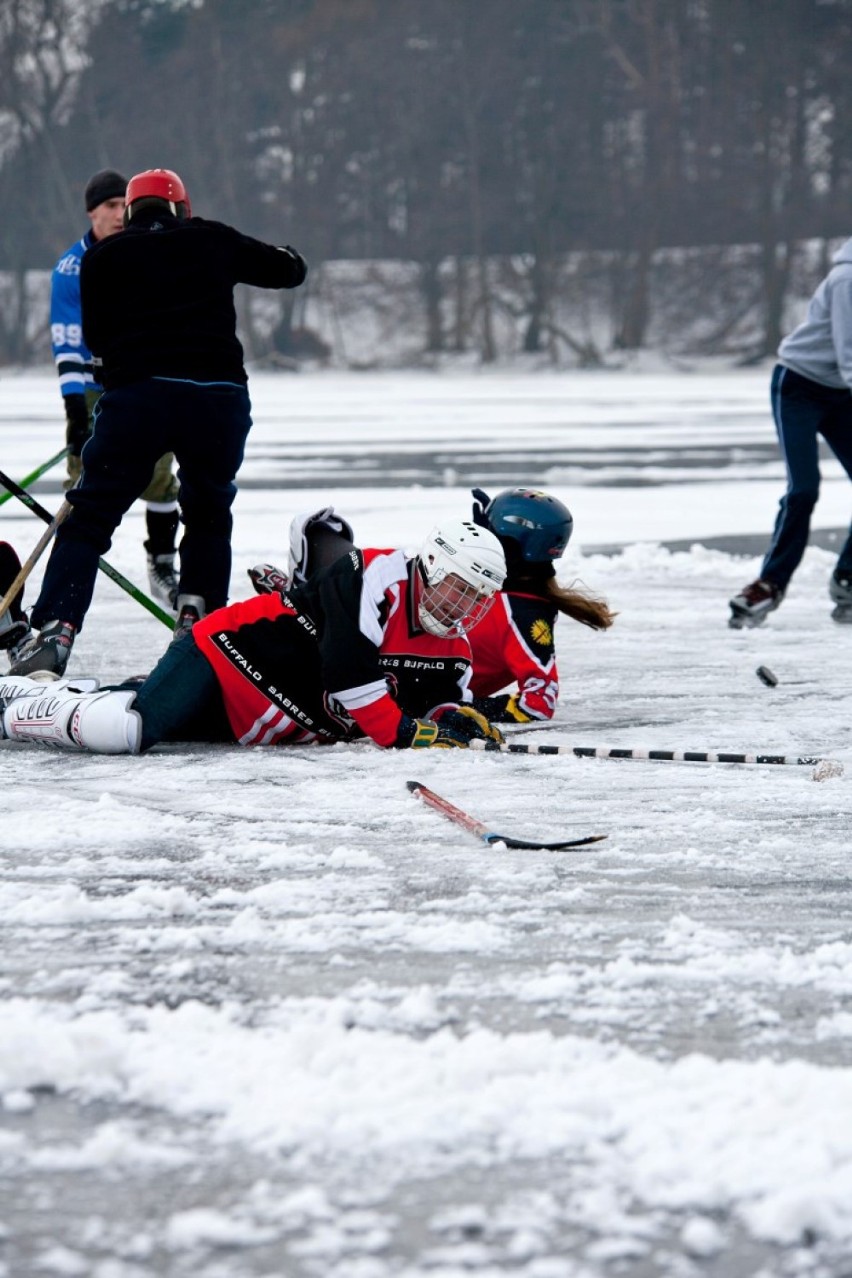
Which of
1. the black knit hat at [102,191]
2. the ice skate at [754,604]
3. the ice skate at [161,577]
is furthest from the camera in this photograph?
the ice skate at [161,577]

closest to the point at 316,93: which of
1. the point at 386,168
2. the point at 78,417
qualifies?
the point at 386,168

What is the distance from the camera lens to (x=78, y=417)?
7.27m

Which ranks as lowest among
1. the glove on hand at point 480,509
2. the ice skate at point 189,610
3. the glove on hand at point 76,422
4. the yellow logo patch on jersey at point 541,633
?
the ice skate at point 189,610

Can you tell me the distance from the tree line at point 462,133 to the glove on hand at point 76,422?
35828mm

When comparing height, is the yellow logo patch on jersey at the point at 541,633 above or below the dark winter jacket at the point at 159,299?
below

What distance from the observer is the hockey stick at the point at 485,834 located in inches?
151

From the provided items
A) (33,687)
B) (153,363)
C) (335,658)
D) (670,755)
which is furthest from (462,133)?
(335,658)

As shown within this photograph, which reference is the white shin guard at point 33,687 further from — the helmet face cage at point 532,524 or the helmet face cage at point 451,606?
the helmet face cage at point 532,524

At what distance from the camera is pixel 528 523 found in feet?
17.8

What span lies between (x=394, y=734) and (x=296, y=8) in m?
50.6

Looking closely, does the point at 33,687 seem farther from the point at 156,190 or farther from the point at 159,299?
the point at 156,190

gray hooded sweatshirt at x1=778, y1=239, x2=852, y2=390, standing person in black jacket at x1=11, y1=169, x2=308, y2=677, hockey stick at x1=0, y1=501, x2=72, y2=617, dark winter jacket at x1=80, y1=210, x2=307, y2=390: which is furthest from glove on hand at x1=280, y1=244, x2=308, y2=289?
gray hooded sweatshirt at x1=778, y1=239, x2=852, y2=390

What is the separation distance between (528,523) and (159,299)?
4.74 feet

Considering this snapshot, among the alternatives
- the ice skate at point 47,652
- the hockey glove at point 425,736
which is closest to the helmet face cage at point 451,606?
the hockey glove at point 425,736
